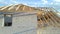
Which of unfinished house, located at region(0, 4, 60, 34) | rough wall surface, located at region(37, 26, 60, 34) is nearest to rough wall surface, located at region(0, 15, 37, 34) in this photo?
unfinished house, located at region(0, 4, 60, 34)

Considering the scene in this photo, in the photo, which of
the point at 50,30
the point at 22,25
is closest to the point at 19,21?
the point at 22,25

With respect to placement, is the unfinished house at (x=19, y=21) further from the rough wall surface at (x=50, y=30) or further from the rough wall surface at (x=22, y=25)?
the rough wall surface at (x=50, y=30)

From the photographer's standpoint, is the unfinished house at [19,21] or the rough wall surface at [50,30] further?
the rough wall surface at [50,30]

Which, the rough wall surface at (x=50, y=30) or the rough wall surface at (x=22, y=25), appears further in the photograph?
the rough wall surface at (x=50, y=30)

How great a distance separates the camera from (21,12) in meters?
14.0

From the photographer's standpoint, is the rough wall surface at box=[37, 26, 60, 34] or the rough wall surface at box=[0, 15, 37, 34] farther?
the rough wall surface at box=[37, 26, 60, 34]

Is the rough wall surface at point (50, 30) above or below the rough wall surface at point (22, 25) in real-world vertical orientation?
below

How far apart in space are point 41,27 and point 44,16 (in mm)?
1446

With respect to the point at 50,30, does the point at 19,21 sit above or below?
above

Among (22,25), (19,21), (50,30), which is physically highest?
(19,21)

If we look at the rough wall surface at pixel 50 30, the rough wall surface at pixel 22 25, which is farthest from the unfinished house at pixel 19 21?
the rough wall surface at pixel 50 30

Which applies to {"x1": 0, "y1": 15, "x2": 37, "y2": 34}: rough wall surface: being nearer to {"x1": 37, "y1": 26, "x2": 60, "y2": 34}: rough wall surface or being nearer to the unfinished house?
the unfinished house

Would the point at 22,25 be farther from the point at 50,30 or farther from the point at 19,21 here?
the point at 50,30

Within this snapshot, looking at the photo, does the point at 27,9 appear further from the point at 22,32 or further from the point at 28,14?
the point at 22,32
